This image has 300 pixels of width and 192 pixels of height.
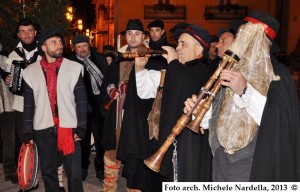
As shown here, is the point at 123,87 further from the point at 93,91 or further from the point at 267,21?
the point at 267,21

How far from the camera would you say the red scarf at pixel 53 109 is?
4.58m

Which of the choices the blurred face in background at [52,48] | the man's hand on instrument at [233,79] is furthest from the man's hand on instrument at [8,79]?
the man's hand on instrument at [233,79]

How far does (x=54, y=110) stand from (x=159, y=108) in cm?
135

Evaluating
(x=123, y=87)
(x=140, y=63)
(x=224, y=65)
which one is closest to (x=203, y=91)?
(x=224, y=65)

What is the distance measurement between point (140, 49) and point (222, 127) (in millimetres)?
1076

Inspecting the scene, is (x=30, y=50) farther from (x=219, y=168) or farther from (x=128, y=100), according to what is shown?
(x=219, y=168)

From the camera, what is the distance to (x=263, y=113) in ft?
9.34

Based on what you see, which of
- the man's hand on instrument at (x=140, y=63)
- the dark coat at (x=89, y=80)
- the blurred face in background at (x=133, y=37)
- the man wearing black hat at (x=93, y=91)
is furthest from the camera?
the man wearing black hat at (x=93, y=91)

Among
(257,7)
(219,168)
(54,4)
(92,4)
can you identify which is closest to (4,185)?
(54,4)

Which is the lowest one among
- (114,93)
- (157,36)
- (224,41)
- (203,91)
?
(114,93)

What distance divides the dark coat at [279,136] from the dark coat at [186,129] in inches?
30.2

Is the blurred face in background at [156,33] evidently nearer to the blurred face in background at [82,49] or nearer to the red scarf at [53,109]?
the blurred face in background at [82,49]

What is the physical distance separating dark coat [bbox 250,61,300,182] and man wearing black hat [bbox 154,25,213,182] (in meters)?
0.77

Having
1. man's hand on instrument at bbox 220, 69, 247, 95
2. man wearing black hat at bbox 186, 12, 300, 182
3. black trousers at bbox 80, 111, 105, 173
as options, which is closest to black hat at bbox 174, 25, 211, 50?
man wearing black hat at bbox 186, 12, 300, 182
